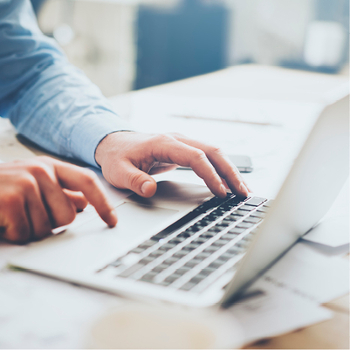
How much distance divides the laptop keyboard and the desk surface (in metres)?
0.08

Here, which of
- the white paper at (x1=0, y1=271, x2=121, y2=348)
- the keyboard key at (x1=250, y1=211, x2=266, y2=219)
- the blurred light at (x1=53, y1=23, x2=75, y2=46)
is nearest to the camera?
the white paper at (x1=0, y1=271, x2=121, y2=348)

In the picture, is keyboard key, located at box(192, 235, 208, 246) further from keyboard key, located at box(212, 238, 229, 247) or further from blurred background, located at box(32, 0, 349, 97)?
blurred background, located at box(32, 0, 349, 97)

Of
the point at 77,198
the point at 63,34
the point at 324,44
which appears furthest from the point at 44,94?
the point at 324,44

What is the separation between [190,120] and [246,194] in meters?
0.62

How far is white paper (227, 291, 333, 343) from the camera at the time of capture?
0.30 metres

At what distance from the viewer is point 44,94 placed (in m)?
0.93

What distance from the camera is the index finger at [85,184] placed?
1.47 ft

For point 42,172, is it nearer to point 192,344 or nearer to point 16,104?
point 192,344

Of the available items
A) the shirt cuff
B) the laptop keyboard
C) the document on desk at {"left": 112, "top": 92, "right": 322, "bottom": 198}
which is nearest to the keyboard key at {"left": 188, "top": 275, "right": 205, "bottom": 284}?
the laptop keyboard

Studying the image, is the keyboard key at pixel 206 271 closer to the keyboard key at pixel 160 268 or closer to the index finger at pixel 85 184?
the keyboard key at pixel 160 268

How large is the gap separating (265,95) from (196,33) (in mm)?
1932

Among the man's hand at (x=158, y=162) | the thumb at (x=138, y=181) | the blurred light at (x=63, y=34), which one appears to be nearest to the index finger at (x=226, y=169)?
the man's hand at (x=158, y=162)

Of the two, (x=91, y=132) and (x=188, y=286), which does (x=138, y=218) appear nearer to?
(x=188, y=286)

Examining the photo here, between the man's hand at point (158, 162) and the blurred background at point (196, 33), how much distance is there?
2.65m
